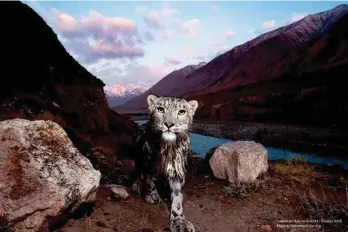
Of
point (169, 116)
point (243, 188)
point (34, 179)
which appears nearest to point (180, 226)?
point (169, 116)

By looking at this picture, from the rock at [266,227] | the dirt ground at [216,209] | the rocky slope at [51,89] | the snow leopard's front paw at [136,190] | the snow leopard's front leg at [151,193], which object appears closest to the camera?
the dirt ground at [216,209]

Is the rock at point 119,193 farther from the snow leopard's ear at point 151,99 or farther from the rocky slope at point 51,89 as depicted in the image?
the rocky slope at point 51,89

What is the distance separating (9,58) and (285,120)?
1479 inches

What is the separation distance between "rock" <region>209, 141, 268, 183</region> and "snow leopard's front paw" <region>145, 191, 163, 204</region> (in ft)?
9.04

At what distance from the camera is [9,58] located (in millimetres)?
14484

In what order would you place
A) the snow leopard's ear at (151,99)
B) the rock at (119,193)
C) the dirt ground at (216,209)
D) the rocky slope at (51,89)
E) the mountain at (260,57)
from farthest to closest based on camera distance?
the mountain at (260,57) < the rocky slope at (51,89) < the rock at (119,193) < the snow leopard's ear at (151,99) < the dirt ground at (216,209)

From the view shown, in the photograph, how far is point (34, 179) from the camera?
171 inches

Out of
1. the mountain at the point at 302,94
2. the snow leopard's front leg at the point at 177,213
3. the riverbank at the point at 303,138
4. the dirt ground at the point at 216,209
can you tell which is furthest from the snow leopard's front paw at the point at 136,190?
the mountain at the point at 302,94

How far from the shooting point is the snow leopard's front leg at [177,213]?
5.37m

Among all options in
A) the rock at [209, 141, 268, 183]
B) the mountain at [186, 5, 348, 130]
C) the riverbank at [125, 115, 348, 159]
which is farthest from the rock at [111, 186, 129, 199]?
the mountain at [186, 5, 348, 130]

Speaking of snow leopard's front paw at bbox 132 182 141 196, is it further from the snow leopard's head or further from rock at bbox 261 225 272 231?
rock at bbox 261 225 272 231

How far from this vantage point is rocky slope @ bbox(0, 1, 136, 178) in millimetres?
12953

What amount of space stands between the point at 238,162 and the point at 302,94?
127ft

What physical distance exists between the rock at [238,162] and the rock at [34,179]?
4917 millimetres
